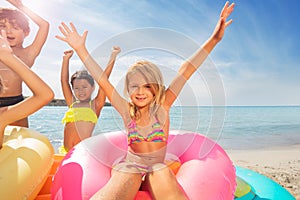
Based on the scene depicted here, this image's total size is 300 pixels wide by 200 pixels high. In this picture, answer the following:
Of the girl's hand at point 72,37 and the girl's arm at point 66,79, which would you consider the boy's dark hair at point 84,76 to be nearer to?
the girl's arm at point 66,79

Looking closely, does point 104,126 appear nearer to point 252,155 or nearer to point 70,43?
point 70,43

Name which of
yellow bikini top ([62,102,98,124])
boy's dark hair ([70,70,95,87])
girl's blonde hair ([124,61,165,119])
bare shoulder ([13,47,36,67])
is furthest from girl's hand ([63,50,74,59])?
girl's blonde hair ([124,61,165,119])

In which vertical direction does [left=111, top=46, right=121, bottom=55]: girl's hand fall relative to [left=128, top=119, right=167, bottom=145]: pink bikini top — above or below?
above

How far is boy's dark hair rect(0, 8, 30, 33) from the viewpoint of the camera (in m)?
2.54

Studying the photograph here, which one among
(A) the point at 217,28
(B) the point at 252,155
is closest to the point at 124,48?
(A) the point at 217,28

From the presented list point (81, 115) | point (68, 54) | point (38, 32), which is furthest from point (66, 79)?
point (38, 32)

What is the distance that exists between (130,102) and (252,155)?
19.0 ft

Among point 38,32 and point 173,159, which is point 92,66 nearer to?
point 173,159

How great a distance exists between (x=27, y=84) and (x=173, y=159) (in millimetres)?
1066

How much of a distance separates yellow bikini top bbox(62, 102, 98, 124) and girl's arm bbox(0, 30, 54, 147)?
1070mm

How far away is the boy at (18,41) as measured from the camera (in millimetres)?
2539

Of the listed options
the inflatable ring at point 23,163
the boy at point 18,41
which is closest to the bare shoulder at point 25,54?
the boy at point 18,41

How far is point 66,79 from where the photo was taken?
10.0 ft

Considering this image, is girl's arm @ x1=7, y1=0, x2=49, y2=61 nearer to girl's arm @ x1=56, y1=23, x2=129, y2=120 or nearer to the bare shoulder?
the bare shoulder
